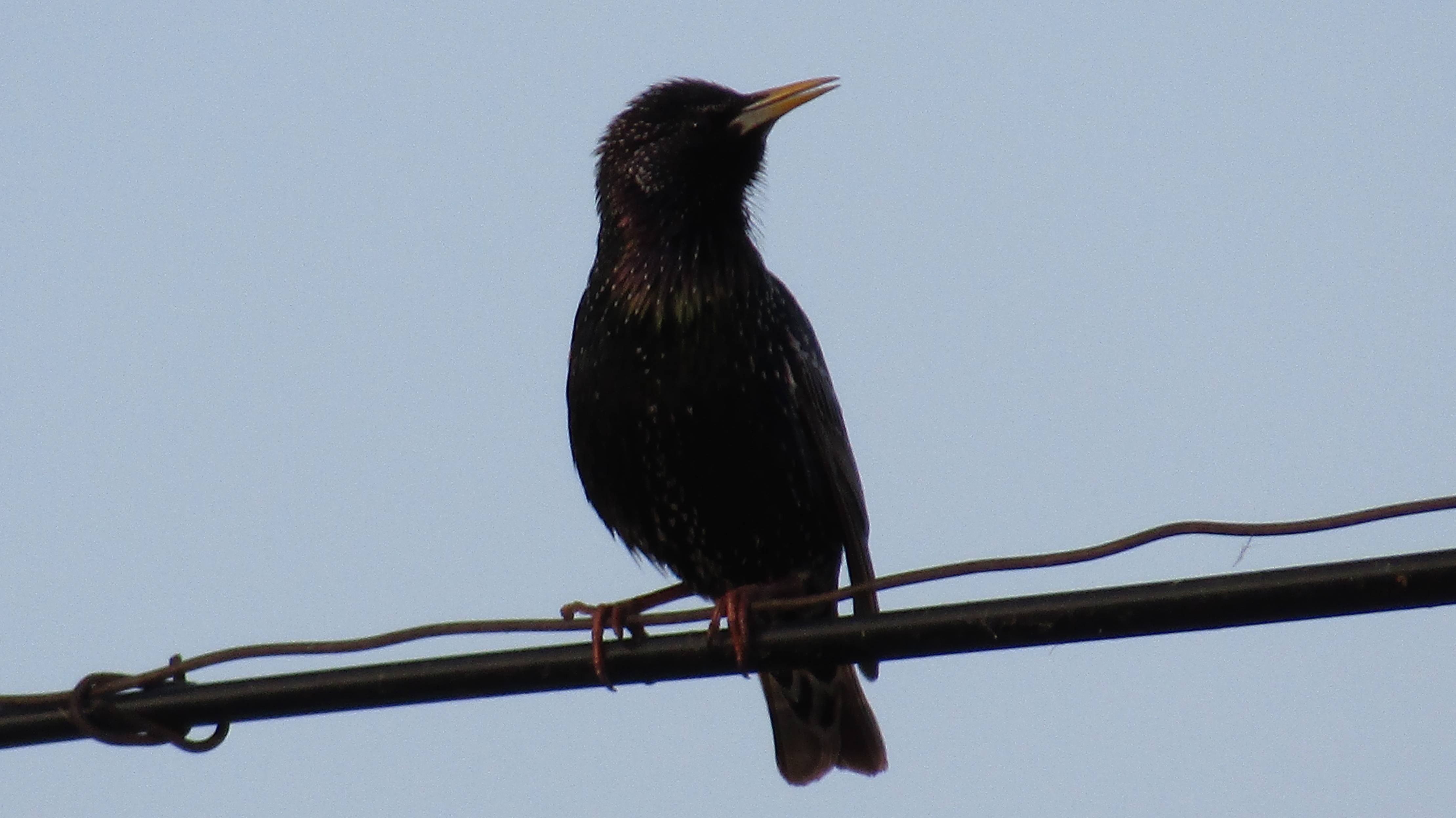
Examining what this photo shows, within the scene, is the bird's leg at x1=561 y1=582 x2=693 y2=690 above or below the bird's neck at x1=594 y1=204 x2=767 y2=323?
below

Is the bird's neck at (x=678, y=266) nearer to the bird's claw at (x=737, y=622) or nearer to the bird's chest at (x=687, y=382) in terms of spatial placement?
the bird's chest at (x=687, y=382)

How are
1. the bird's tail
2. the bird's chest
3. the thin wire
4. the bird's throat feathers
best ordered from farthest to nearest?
the bird's tail < the bird's throat feathers < the bird's chest < the thin wire

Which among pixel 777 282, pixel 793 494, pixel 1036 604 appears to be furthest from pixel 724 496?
pixel 1036 604

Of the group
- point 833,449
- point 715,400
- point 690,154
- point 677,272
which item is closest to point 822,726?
point 833,449

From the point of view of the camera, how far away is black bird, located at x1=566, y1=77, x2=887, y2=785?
4.64 m

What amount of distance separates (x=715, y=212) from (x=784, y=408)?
0.64 metres

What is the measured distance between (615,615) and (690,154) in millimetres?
1608

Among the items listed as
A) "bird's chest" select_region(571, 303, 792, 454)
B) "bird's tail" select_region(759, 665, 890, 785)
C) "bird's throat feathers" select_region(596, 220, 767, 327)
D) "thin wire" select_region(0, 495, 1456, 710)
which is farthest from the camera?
"bird's tail" select_region(759, 665, 890, 785)

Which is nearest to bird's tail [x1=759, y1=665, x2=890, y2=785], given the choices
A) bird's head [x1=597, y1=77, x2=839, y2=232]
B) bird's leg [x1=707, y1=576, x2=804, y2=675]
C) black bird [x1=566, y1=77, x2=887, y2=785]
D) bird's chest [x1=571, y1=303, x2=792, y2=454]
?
black bird [x1=566, y1=77, x2=887, y2=785]

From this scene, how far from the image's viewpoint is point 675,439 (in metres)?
4.60

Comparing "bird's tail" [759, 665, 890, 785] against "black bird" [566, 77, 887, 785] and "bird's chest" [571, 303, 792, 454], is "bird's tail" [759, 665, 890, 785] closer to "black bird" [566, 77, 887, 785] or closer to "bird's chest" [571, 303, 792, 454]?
"black bird" [566, 77, 887, 785]

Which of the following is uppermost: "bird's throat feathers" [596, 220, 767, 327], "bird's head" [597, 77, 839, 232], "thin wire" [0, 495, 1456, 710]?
"bird's head" [597, 77, 839, 232]

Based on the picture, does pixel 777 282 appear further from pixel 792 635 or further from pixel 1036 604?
pixel 1036 604

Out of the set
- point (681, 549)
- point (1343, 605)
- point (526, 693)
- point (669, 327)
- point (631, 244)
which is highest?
point (631, 244)
